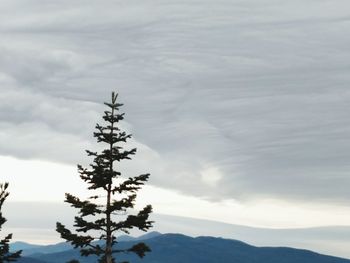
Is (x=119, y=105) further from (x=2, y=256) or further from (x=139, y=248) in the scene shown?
(x=2, y=256)

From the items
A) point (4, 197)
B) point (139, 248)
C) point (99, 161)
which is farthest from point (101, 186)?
point (4, 197)

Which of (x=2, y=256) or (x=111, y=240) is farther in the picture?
(x=2, y=256)

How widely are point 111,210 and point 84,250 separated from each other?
9.62 ft

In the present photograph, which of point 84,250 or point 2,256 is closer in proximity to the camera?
point 84,250

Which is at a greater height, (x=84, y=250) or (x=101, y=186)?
(x=101, y=186)

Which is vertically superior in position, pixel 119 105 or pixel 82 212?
pixel 119 105

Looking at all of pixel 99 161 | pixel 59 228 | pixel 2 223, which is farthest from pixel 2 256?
pixel 99 161

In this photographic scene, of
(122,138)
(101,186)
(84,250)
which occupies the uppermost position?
(122,138)

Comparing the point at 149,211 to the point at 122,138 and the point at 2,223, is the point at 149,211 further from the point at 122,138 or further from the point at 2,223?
the point at 2,223

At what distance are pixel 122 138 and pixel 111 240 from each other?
20.0 feet

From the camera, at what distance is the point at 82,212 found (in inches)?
1683

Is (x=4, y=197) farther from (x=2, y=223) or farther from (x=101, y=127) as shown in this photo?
(x=101, y=127)

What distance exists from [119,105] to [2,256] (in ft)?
45.7

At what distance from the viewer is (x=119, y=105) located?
4419 centimetres
